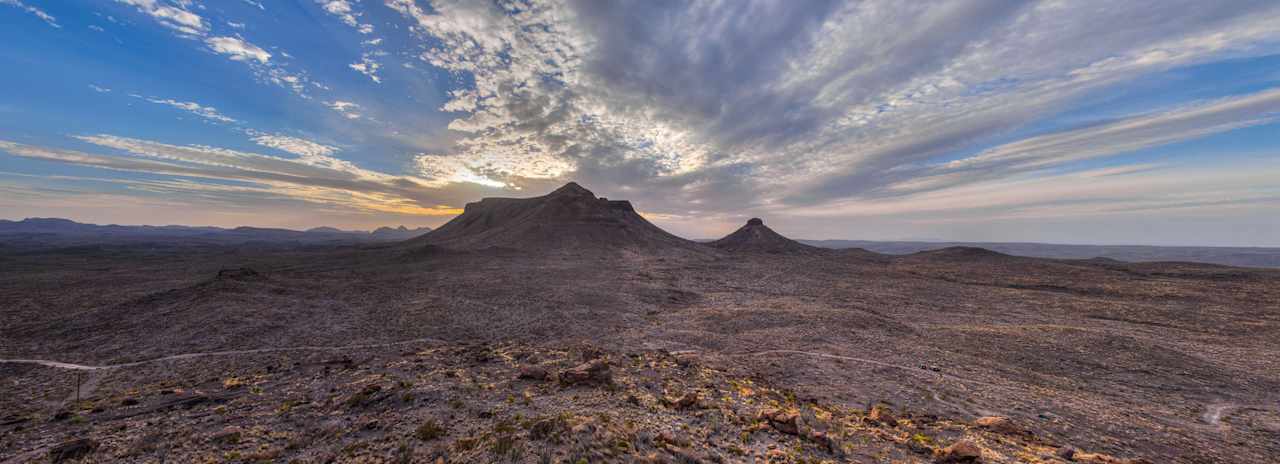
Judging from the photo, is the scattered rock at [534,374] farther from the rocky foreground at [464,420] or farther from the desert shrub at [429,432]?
the desert shrub at [429,432]

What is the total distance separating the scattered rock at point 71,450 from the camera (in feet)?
24.1

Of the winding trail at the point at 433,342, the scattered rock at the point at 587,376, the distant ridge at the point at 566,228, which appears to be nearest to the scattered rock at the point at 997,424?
the winding trail at the point at 433,342

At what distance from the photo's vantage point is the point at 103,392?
11508 millimetres

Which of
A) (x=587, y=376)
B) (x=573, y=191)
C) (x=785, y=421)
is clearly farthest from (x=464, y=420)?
(x=573, y=191)

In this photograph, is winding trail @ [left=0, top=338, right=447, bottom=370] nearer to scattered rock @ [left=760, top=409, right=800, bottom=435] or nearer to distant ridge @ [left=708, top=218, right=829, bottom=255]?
scattered rock @ [left=760, top=409, right=800, bottom=435]

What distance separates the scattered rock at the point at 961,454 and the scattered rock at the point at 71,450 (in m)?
16.7

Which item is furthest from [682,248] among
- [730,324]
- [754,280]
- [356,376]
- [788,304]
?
[356,376]

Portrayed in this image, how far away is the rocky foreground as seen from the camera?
762cm

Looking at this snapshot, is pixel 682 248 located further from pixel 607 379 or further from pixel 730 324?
pixel 607 379

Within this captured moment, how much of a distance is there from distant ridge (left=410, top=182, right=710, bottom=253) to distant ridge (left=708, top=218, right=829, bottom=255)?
13.5 meters

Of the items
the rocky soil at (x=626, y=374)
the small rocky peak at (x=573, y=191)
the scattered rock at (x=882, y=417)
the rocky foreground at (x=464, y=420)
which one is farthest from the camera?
the small rocky peak at (x=573, y=191)

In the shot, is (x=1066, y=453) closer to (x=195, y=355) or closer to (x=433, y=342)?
(x=433, y=342)

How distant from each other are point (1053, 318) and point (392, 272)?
54.2m

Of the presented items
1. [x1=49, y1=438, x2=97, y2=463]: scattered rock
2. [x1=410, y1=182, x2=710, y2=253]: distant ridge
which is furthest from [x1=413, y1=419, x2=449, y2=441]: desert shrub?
[x1=410, y1=182, x2=710, y2=253]: distant ridge
